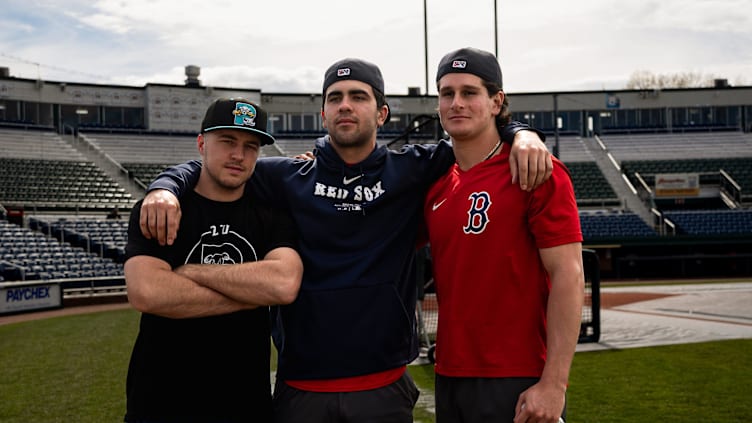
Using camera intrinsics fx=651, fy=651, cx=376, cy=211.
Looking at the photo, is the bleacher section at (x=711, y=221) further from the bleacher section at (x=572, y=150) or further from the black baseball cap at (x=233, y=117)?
the black baseball cap at (x=233, y=117)

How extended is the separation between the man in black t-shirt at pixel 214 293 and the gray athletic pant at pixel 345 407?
0.45 feet

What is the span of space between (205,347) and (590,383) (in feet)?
23.4

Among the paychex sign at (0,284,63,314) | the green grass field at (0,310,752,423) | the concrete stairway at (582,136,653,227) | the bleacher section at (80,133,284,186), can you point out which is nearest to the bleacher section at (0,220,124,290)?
the paychex sign at (0,284,63,314)

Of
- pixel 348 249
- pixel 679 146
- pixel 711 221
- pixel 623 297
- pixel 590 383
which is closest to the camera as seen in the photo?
pixel 348 249

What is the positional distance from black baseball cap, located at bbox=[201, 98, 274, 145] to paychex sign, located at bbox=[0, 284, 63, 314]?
752 inches

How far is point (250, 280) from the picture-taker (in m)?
3.46

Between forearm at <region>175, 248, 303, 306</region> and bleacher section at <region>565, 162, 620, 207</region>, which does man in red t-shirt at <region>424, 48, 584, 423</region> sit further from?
bleacher section at <region>565, 162, 620, 207</region>

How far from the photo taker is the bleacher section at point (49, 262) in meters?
22.6

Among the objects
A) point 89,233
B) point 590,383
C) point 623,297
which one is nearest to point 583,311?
point 590,383

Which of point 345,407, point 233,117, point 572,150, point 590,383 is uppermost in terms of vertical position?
point 572,150

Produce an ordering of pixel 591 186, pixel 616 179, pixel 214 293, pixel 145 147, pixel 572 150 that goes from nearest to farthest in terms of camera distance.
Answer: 1. pixel 214 293
2. pixel 591 186
3. pixel 145 147
4. pixel 616 179
5. pixel 572 150

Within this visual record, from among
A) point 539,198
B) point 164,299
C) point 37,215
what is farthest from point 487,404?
point 37,215

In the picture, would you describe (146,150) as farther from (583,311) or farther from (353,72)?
(353,72)

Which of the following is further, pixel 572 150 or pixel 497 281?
pixel 572 150
